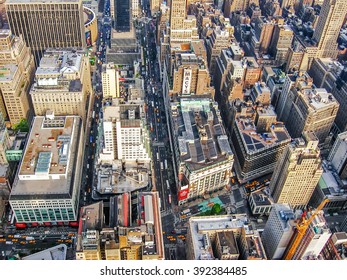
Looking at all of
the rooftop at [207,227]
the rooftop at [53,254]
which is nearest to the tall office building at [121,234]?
the rooftop at [207,227]

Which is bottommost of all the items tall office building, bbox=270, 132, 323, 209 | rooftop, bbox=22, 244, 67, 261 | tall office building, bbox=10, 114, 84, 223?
rooftop, bbox=22, 244, 67, 261

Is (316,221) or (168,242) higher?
(316,221)

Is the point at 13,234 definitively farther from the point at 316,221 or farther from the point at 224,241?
the point at 316,221

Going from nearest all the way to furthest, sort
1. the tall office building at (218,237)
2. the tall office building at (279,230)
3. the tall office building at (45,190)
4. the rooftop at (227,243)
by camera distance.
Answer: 1. the rooftop at (227,243)
2. the tall office building at (218,237)
3. the tall office building at (279,230)
4. the tall office building at (45,190)

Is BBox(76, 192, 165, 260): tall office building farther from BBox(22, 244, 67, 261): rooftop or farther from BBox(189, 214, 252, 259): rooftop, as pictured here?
BBox(22, 244, 67, 261): rooftop

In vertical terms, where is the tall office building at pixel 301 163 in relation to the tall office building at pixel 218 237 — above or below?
above

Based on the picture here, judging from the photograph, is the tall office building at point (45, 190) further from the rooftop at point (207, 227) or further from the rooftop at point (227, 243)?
the rooftop at point (227, 243)

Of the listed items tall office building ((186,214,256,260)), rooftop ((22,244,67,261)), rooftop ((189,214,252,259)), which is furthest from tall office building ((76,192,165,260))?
rooftop ((22,244,67,261))
